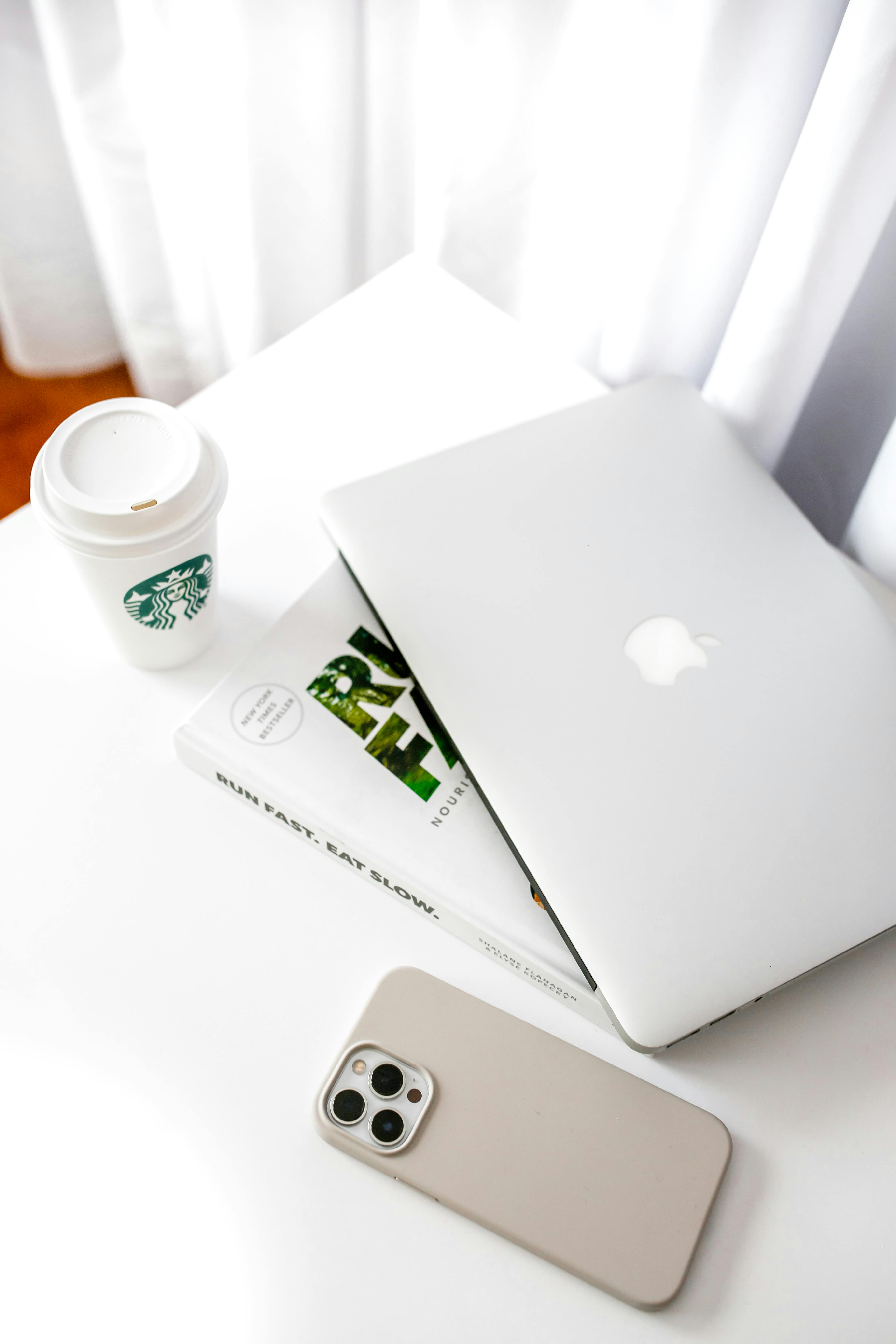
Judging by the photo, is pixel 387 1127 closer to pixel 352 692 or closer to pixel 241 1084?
pixel 241 1084

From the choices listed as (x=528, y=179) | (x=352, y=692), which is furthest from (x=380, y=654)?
(x=528, y=179)

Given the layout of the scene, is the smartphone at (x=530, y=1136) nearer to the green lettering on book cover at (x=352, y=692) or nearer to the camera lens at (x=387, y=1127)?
the camera lens at (x=387, y=1127)

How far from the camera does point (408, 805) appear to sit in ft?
1.76

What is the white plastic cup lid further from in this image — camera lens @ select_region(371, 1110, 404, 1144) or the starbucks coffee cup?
camera lens @ select_region(371, 1110, 404, 1144)

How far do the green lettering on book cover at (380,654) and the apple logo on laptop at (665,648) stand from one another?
0.45 feet

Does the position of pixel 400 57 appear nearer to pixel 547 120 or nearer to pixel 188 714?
pixel 547 120

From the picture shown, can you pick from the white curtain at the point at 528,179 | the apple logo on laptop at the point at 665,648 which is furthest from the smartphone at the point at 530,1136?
the white curtain at the point at 528,179

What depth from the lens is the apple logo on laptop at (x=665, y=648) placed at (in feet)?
1.80

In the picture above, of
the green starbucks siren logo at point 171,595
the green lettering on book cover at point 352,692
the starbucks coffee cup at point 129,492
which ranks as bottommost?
the green lettering on book cover at point 352,692

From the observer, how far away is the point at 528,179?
2.69 feet

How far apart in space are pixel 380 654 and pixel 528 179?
1.60 ft

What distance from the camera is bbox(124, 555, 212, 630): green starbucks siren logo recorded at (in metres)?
0.52

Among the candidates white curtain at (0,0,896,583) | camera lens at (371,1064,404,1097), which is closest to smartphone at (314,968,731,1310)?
camera lens at (371,1064,404,1097)

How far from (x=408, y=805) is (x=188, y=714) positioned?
0.16m
